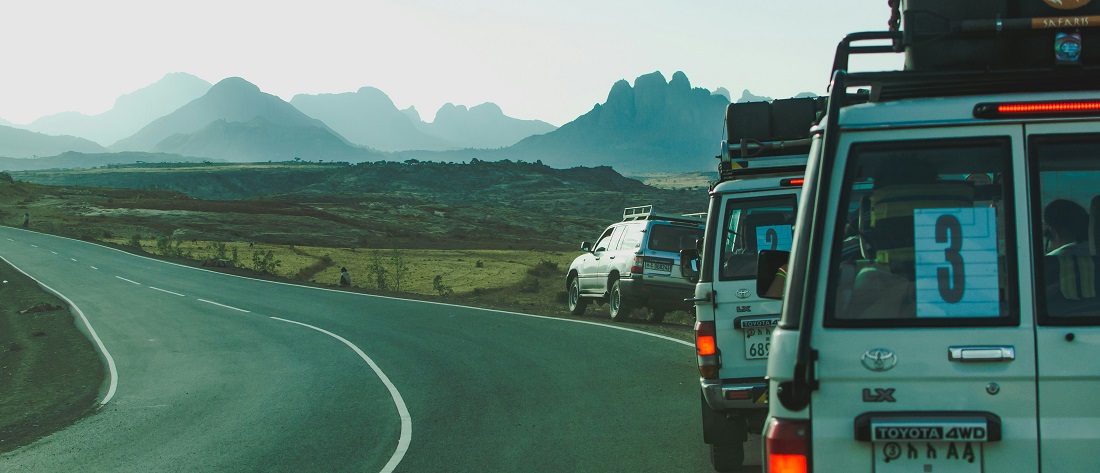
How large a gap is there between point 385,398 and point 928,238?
32.9ft

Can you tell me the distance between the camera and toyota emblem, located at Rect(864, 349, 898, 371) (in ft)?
11.5

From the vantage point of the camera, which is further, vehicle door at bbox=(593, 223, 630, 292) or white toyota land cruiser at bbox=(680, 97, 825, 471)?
vehicle door at bbox=(593, 223, 630, 292)

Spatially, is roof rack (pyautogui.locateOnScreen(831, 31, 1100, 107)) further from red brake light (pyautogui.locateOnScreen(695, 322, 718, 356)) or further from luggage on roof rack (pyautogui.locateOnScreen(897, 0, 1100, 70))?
red brake light (pyautogui.locateOnScreen(695, 322, 718, 356))

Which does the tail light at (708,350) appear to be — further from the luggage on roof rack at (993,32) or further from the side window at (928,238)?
the side window at (928,238)

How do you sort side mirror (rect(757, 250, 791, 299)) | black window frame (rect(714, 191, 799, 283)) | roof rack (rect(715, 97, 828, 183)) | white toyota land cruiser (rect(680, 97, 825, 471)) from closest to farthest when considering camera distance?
side mirror (rect(757, 250, 791, 299)) < white toyota land cruiser (rect(680, 97, 825, 471)) < black window frame (rect(714, 191, 799, 283)) < roof rack (rect(715, 97, 828, 183))

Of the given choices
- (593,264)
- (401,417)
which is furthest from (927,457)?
(593,264)

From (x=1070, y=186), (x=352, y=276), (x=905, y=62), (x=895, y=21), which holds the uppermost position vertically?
(x=895, y=21)

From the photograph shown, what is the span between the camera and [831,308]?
141 inches

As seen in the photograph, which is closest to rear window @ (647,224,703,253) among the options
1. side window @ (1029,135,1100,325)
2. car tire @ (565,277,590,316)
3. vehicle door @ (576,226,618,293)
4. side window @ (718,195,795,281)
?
vehicle door @ (576,226,618,293)

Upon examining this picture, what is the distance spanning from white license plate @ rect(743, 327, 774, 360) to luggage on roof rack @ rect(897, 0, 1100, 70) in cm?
354

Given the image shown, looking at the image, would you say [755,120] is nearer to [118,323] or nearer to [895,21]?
[895,21]

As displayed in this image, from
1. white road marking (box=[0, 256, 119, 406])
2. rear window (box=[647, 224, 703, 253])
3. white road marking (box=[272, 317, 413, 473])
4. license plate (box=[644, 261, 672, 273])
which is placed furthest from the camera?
rear window (box=[647, 224, 703, 253])

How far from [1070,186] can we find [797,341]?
4.38 feet

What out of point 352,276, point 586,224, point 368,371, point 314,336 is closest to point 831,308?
point 368,371
